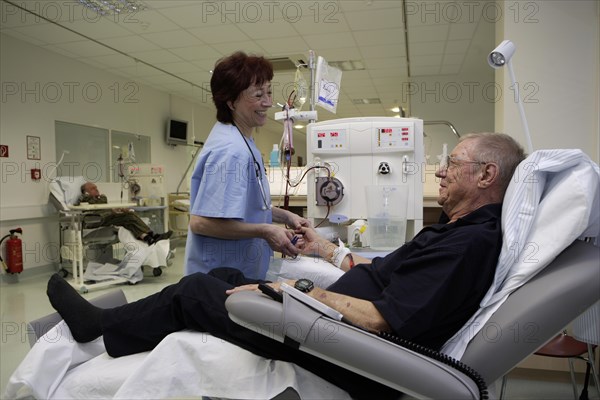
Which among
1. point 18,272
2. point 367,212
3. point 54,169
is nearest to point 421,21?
point 367,212

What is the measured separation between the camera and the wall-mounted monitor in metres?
7.38

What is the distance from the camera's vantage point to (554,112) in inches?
101

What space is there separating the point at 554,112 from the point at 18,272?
514 centimetres

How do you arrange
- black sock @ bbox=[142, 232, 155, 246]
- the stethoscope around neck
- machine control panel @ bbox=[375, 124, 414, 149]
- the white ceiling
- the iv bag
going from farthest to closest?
black sock @ bbox=[142, 232, 155, 246]
the white ceiling
the iv bag
machine control panel @ bbox=[375, 124, 414, 149]
the stethoscope around neck

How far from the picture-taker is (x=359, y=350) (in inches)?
33.2

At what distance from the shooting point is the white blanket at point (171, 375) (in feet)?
3.32

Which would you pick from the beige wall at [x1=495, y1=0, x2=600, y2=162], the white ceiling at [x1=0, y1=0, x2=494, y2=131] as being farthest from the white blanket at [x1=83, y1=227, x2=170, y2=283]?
the beige wall at [x1=495, y1=0, x2=600, y2=162]

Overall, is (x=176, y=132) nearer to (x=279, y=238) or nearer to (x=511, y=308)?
(x=279, y=238)

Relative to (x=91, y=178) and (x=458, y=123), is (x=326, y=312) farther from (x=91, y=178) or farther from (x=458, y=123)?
(x=458, y=123)

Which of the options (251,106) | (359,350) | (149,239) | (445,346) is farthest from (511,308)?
(149,239)

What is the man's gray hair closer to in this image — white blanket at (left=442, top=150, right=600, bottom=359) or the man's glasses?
the man's glasses

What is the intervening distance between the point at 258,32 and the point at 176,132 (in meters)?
3.46

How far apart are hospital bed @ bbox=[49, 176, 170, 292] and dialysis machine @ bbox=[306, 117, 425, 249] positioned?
111 inches

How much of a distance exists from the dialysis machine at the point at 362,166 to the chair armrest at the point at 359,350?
48.7 inches
